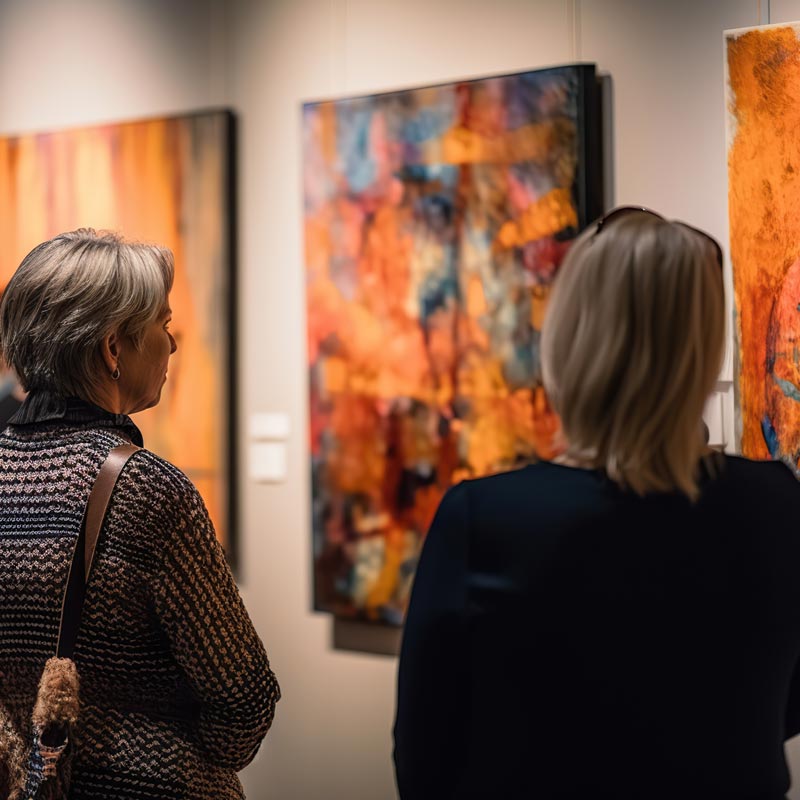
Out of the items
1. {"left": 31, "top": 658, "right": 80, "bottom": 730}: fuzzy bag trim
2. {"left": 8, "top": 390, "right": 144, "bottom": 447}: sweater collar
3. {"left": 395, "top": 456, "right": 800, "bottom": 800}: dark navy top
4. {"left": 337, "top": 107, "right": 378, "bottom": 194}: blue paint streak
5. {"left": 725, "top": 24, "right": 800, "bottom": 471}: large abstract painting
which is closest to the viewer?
{"left": 395, "top": 456, "right": 800, "bottom": 800}: dark navy top

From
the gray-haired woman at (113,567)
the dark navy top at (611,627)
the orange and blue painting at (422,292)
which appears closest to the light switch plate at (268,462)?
the orange and blue painting at (422,292)

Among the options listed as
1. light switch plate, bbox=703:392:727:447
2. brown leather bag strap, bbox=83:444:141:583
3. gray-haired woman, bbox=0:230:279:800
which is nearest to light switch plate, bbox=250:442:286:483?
light switch plate, bbox=703:392:727:447

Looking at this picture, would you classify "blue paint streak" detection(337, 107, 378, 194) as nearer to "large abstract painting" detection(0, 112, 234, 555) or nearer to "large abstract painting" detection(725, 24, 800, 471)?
"large abstract painting" detection(0, 112, 234, 555)

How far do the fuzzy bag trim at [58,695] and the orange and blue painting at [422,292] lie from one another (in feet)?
4.68

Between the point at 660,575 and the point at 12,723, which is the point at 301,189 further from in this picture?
the point at 660,575

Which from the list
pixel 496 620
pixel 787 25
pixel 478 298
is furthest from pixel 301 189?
pixel 496 620

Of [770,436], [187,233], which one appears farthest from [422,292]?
[770,436]

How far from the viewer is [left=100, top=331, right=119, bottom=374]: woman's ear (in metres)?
1.57

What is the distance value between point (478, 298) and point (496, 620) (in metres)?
1.55

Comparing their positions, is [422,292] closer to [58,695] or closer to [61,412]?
[61,412]

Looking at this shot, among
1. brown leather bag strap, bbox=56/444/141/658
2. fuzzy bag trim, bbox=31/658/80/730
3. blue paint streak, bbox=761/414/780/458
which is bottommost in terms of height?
fuzzy bag trim, bbox=31/658/80/730

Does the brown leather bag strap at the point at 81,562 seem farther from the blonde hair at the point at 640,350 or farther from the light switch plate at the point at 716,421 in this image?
the light switch plate at the point at 716,421

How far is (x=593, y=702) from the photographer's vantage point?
1224mm

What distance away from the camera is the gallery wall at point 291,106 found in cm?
265
